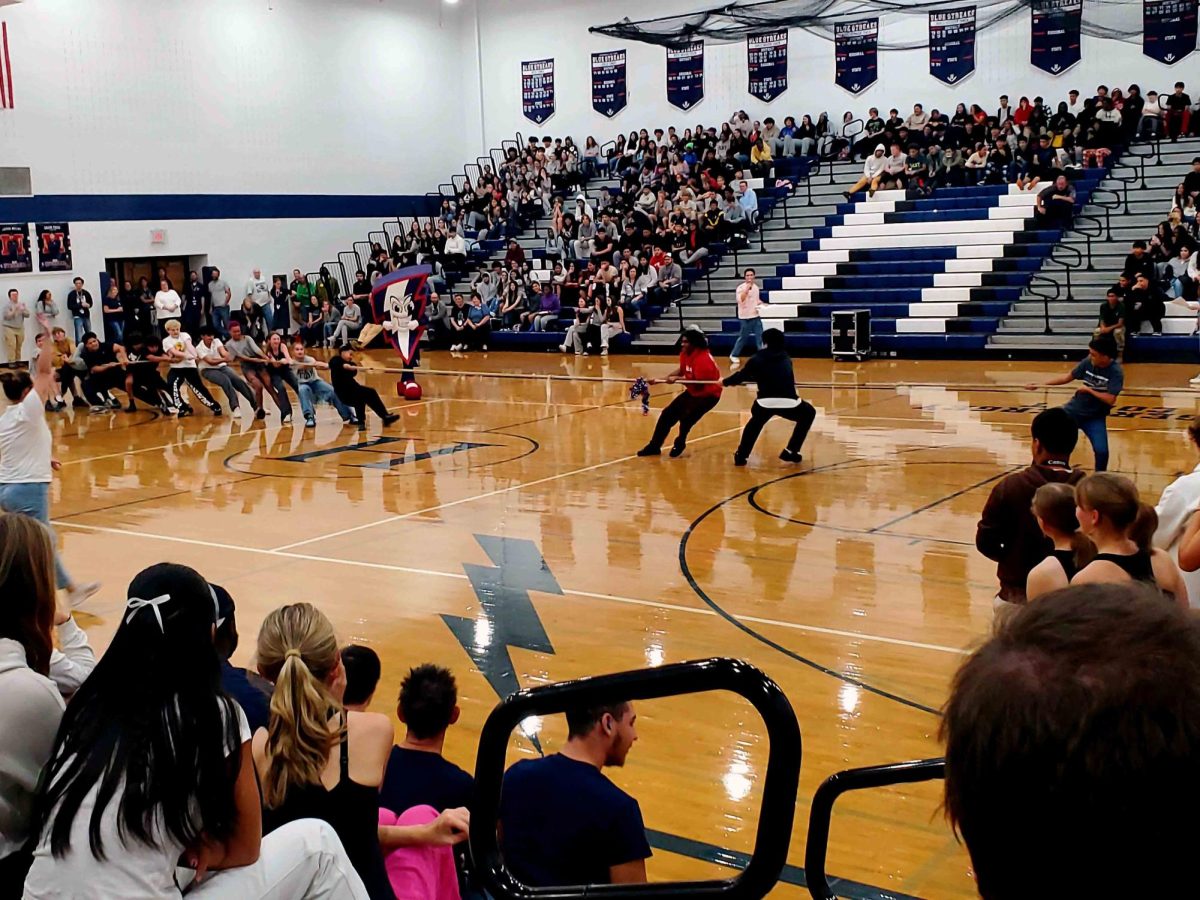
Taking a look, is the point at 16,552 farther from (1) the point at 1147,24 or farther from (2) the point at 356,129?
(2) the point at 356,129

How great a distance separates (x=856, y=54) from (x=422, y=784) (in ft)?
90.3

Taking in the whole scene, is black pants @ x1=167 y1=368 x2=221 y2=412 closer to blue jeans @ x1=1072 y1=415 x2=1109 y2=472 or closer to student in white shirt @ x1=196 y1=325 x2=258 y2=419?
student in white shirt @ x1=196 y1=325 x2=258 y2=419

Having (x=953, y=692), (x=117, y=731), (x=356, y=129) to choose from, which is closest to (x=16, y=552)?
(x=117, y=731)

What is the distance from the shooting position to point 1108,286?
20656mm

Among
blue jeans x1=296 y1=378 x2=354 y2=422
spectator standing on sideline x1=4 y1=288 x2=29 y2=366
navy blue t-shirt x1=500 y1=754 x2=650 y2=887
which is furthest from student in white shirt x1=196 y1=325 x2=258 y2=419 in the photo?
navy blue t-shirt x1=500 y1=754 x2=650 y2=887

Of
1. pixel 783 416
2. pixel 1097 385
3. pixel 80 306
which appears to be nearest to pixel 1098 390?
pixel 1097 385

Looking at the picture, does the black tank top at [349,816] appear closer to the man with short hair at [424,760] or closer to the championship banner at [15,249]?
the man with short hair at [424,760]

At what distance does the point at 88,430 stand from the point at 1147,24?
68.2 feet

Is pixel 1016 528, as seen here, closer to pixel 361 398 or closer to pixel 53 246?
pixel 361 398

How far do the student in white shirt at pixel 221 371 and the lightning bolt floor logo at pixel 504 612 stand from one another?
8.47 metres

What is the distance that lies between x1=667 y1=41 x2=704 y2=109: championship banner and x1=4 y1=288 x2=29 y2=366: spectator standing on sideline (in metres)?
15.7

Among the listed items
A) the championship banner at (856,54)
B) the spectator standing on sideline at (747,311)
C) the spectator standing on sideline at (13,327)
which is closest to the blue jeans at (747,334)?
the spectator standing on sideline at (747,311)

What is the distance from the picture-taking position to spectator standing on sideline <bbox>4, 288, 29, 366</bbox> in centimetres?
2383

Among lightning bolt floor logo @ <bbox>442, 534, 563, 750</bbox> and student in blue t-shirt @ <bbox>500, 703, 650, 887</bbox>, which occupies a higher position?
student in blue t-shirt @ <bbox>500, 703, 650, 887</bbox>
